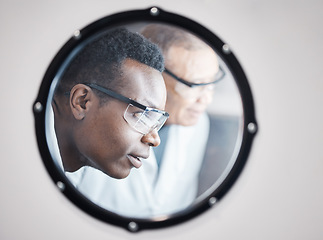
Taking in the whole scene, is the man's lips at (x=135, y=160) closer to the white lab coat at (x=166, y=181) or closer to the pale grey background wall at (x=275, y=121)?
the white lab coat at (x=166, y=181)

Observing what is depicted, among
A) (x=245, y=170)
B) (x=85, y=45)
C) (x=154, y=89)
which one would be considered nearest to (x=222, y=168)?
(x=245, y=170)

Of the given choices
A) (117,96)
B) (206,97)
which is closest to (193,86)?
(206,97)

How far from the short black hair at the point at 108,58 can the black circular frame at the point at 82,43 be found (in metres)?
0.02

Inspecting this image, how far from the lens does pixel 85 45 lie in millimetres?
609

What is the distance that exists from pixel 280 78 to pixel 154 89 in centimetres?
22

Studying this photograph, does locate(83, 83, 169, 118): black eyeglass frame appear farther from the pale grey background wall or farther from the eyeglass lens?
the pale grey background wall

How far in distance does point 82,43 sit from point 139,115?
0.16 metres

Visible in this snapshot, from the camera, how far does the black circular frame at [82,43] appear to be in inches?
23.4

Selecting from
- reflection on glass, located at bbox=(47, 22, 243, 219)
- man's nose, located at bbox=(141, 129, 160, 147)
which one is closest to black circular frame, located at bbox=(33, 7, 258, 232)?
reflection on glass, located at bbox=(47, 22, 243, 219)

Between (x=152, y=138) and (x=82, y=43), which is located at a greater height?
(x=82, y=43)

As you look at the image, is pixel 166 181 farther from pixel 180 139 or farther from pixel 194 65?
pixel 194 65

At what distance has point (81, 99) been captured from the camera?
603mm

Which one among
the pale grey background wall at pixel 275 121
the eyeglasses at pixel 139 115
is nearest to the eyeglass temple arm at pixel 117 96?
the eyeglasses at pixel 139 115

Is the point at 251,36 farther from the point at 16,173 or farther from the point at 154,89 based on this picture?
the point at 16,173
